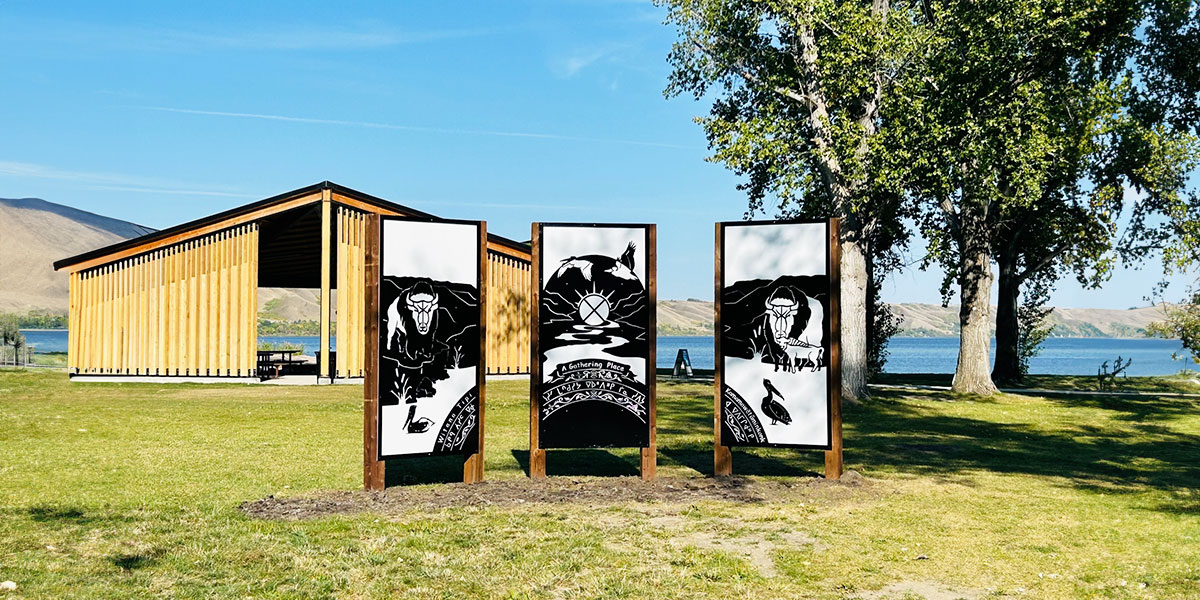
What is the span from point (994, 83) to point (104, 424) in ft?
65.3

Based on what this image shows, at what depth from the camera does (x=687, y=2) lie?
943 inches

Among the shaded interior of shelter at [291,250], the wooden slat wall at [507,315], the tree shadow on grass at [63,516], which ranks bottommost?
the tree shadow on grass at [63,516]

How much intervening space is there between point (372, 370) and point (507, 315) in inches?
792

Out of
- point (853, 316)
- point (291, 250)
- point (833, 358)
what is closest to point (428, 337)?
point (833, 358)

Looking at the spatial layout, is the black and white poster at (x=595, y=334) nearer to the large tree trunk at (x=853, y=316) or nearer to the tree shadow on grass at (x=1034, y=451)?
the tree shadow on grass at (x=1034, y=451)

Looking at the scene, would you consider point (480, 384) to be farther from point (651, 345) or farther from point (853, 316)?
point (853, 316)

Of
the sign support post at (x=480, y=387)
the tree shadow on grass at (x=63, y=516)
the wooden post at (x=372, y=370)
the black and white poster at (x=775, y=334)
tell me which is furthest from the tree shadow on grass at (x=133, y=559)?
the black and white poster at (x=775, y=334)

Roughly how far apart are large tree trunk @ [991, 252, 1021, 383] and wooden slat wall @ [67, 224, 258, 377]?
928 inches

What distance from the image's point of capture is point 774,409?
11250 millimetres

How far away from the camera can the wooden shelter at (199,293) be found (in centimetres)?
2794

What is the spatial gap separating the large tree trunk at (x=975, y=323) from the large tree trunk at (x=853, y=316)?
458 cm

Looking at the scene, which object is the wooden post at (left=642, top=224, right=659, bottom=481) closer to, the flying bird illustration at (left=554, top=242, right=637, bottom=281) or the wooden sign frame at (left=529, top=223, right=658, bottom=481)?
the wooden sign frame at (left=529, top=223, right=658, bottom=481)

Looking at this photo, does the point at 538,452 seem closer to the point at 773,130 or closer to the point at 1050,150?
the point at 773,130

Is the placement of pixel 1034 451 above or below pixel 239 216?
below
